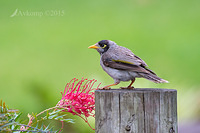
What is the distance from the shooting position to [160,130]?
4.21 m

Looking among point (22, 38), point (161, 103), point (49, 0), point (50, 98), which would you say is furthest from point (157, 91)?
point (49, 0)

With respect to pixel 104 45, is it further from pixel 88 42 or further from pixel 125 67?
pixel 88 42

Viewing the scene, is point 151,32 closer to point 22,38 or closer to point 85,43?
point 85,43

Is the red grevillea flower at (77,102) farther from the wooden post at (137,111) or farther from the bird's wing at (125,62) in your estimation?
the bird's wing at (125,62)

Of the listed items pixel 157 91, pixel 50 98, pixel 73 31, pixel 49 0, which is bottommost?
pixel 50 98

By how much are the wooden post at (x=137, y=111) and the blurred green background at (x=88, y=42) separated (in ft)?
13.8

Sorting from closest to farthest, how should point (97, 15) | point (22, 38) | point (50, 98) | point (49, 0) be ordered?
point (50, 98) < point (22, 38) < point (97, 15) < point (49, 0)

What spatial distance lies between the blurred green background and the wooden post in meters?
4.21

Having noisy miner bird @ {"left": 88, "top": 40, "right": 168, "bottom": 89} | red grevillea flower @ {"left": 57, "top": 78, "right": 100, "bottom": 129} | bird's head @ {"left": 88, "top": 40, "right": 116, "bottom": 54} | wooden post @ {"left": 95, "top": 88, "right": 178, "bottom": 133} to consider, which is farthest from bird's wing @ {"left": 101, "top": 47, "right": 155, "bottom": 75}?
wooden post @ {"left": 95, "top": 88, "right": 178, "bottom": 133}

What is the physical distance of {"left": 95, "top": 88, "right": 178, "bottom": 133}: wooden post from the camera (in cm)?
414

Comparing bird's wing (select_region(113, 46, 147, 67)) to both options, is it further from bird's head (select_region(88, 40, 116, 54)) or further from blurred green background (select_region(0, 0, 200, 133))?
blurred green background (select_region(0, 0, 200, 133))

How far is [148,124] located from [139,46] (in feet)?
38.7

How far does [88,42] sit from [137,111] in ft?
38.6

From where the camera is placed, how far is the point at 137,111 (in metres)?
4.14
